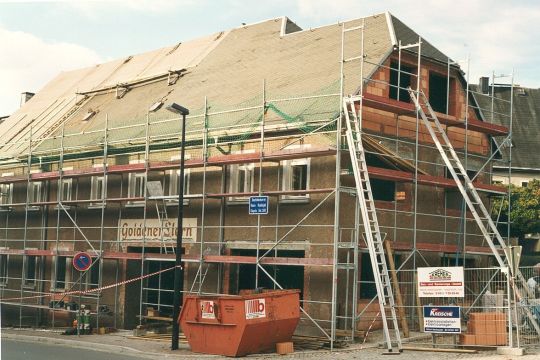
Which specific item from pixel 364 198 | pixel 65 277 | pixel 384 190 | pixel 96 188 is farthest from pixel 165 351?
pixel 65 277

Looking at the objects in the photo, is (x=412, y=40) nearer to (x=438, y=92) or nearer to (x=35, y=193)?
(x=438, y=92)

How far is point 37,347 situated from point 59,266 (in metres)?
8.80

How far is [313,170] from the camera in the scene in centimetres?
2164

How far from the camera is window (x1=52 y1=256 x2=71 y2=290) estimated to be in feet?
96.4

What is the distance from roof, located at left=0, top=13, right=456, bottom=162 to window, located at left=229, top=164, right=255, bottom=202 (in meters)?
1.28

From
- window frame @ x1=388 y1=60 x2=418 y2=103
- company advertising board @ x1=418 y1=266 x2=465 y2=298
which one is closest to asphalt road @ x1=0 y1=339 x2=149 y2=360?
company advertising board @ x1=418 y1=266 x2=465 y2=298

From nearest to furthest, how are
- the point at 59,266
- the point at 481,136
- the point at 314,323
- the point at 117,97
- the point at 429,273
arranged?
A: the point at 429,273 → the point at 314,323 → the point at 481,136 → the point at 59,266 → the point at 117,97

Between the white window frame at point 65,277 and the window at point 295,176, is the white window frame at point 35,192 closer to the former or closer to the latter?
the white window frame at point 65,277

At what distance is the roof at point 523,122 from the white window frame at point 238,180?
31726 millimetres

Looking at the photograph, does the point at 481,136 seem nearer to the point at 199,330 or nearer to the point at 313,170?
the point at 313,170

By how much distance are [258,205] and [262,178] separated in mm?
1763

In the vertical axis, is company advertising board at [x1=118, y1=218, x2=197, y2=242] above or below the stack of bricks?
above

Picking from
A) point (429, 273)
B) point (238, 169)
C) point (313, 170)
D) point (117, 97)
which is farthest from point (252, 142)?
point (117, 97)

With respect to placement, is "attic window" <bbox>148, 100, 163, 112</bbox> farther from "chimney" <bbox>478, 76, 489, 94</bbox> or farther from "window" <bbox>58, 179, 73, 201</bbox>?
"chimney" <bbox>478, 76, 489, 94</bbox>
